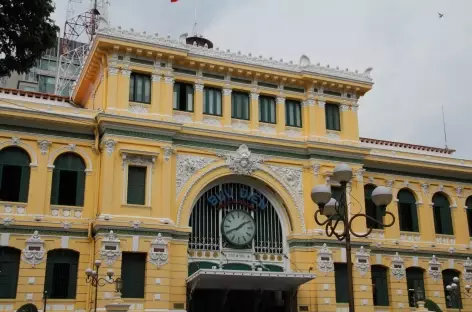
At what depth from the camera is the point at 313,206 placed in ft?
97.0

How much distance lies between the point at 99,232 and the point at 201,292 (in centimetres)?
570

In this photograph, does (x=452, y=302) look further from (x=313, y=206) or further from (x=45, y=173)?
(x=45, y=173)

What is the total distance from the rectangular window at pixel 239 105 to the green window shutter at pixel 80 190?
25.0 ft

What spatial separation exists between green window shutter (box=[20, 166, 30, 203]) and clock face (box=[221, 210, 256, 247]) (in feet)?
28.3

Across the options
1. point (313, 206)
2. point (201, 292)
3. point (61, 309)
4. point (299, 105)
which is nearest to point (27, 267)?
point (61, 309)

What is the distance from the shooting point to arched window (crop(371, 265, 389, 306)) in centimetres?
3103

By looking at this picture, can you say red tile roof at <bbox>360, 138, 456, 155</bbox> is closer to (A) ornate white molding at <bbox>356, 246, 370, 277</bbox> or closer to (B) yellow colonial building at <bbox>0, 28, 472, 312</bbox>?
(B) yellow colonial building at <bbox>0, 28, 472, 312</bbox>

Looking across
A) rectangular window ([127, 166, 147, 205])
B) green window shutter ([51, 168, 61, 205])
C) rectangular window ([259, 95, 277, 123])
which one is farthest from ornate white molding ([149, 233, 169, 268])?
rectangular window ([259, 95, 277, 123])

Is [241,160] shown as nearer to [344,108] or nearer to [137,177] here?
[137,177]

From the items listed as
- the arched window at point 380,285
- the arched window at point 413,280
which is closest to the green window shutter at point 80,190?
the arched window at point 380,285

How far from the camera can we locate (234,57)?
97.6 ft

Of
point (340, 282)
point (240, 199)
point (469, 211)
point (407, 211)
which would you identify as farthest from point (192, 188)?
point (469, 211)

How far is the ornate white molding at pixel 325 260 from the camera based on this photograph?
28.6 m

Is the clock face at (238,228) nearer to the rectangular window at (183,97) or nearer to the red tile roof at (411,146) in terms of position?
the rectangular window at (183,97)
